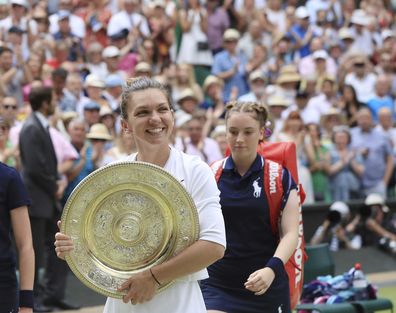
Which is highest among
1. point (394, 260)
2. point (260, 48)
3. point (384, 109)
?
point (260, 48)

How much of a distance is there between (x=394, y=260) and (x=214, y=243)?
9.57m

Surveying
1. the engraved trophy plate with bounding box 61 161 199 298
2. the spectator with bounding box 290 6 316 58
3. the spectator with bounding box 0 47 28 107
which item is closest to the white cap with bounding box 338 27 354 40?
the spectator with bounding box 290 6 316 58

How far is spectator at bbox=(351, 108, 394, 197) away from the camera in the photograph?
1420cm

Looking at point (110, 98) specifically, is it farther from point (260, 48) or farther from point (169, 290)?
point (169, 290)

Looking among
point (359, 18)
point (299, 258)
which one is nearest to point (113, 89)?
point (359, 18)

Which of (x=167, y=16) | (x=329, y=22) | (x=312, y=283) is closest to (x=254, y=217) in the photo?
(x=312, y=283)

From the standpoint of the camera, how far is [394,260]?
13.1 m

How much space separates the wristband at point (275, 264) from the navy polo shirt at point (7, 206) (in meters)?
1.17

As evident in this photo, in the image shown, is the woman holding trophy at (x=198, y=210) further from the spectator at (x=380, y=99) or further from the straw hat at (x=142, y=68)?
the spectator at (x=380, y=99)

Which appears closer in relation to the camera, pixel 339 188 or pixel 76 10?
pixel 339 188

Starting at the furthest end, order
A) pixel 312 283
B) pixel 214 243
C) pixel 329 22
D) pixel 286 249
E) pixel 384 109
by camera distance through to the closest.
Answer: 1. pixel 329 22
2. pixel 384 109
3. pixel 312 283
4. pixel 286 249
5. pixel 214 243

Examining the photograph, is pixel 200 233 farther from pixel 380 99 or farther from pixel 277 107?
pixel 380 99

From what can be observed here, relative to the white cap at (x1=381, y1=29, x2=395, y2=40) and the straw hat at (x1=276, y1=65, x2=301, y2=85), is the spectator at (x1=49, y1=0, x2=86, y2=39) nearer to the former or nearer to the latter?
the straw hat at (x1=276, y1=65, x2=301, y2=85)

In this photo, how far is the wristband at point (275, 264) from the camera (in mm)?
4980
